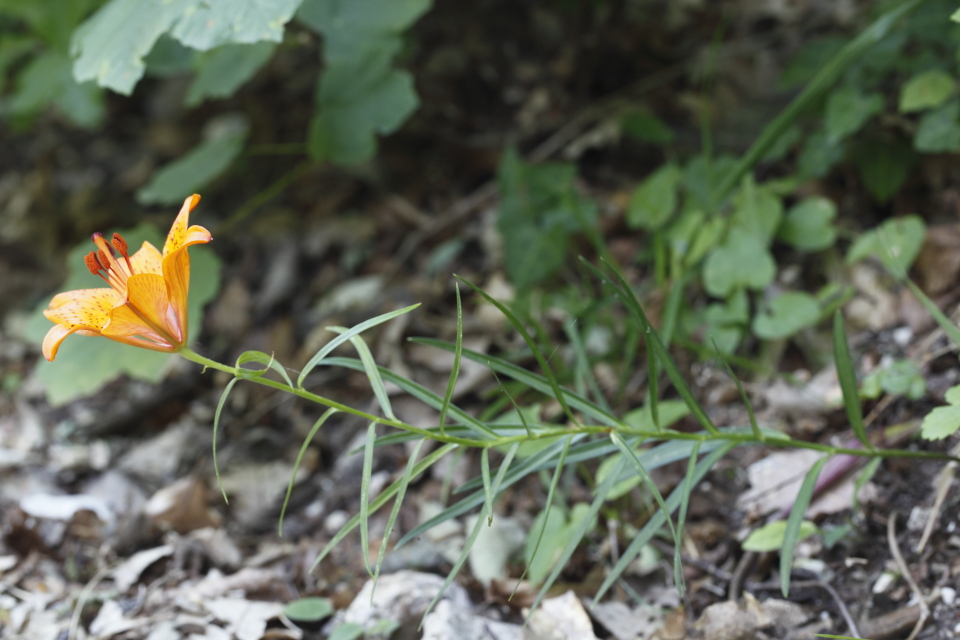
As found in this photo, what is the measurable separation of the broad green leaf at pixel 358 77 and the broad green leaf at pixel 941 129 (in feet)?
4.06

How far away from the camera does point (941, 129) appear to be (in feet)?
5.15

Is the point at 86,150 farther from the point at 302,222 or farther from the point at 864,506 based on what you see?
the point at 864,506

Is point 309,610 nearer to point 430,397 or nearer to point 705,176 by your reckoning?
point 430,397

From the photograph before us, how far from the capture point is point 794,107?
1.55 meters

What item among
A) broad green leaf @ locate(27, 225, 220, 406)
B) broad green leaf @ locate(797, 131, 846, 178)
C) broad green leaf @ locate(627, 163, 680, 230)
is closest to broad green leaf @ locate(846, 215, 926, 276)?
broad green leaf @ locate(797, 131, 846, 178)

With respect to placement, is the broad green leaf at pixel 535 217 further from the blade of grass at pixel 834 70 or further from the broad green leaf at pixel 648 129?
the blade of grass at pixel 834 70

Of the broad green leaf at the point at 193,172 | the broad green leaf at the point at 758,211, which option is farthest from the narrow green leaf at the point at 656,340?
the broad green leaf at the point at 193,172

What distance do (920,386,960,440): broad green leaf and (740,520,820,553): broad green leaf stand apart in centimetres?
28

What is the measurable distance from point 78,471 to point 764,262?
1.91 m

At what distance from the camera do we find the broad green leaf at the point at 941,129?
1.56 meters

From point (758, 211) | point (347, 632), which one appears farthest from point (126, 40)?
point (758, 211)

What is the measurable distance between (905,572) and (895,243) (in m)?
0.76

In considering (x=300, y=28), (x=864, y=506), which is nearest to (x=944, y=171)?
(x=864, y=506)

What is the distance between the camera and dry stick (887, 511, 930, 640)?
3.48 ft
